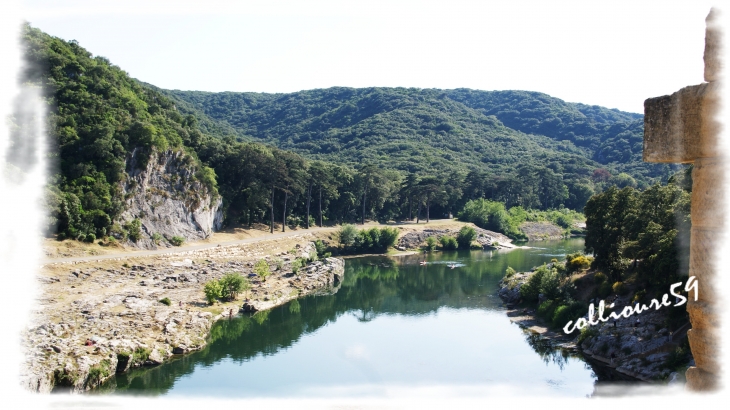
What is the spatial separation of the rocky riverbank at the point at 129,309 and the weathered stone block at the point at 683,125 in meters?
15.3

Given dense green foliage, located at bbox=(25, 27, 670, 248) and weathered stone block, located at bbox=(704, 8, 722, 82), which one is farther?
dense green foliage, located at bbox=(25, 27, 670, 248)

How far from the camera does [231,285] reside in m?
28.2

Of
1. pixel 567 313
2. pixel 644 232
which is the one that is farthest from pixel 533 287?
pixel 644 232

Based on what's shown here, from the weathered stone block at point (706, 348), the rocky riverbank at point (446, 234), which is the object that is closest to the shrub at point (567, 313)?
the weathered stone block at point (706, 348)

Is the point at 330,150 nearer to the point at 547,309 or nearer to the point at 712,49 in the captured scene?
the point at 547,309

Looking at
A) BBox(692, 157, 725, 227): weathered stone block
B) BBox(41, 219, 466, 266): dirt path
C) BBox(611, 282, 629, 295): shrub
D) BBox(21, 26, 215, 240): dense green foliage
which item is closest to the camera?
BBox(692, 157, 725, 227): weathered stone block

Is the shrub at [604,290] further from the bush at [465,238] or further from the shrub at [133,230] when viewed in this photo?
the bush at [465,238]

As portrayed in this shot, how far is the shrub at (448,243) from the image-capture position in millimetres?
52969

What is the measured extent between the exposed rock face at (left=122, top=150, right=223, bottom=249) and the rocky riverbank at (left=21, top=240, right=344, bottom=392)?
307cm

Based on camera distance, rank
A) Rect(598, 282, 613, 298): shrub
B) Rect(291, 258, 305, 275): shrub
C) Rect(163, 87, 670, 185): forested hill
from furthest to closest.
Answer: Rect(163, 87, 670, 185): forested hill → Rect(291, 258, 305, 275): shrub → Rect(598, 282, 613, 298): shrub

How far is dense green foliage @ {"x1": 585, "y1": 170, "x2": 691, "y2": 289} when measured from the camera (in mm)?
17625

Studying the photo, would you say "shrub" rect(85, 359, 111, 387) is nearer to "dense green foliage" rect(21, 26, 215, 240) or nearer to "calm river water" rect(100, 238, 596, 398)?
"calm river water" rect(100, 238, 596, 398)

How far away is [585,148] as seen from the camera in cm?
11975

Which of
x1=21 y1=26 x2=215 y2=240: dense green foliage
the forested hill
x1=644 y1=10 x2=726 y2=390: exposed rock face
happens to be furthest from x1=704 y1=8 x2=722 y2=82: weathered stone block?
the forested hill
